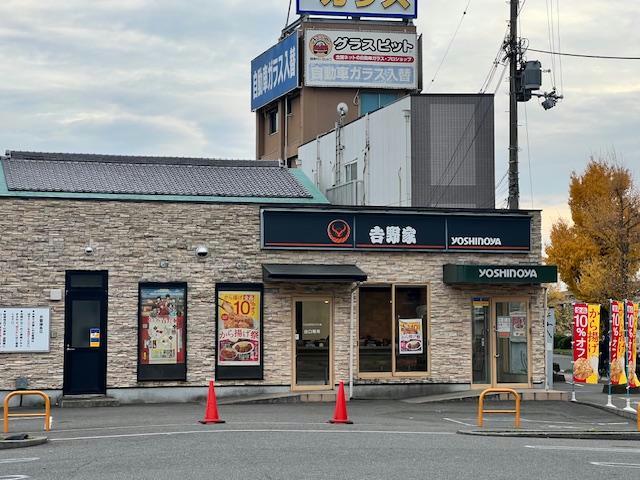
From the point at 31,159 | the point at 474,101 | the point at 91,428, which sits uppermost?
the point at 474,101

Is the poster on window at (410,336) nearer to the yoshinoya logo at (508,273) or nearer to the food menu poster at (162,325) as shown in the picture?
the yoshinoya logo at (508,273)

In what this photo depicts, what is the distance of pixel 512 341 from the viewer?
1053 inches

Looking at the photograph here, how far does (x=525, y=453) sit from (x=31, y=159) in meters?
17.1

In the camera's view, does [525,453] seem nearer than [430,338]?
Yes

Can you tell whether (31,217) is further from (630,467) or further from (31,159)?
(630,467)

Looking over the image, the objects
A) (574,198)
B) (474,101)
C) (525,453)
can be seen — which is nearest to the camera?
(525,453)

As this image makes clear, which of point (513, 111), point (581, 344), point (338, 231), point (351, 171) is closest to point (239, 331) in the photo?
point (338, 231)

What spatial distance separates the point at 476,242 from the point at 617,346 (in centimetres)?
438

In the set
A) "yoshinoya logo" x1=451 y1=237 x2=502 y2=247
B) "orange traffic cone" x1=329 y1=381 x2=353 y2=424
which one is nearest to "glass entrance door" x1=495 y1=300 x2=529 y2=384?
"yoshinoya logo" x1=451 y1=237 x2=502 y2=247

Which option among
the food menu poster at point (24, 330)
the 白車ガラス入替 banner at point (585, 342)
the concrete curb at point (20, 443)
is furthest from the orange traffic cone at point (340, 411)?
the 白車ガラス入替 banner at point (585, 342)

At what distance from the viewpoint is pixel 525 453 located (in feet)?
48.9

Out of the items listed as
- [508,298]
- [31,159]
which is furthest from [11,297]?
[508,298]

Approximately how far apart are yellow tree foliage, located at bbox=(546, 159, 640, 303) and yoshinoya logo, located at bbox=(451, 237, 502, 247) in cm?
2112

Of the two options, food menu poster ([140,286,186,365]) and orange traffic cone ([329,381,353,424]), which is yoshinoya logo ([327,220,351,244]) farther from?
orange traffic cone ([329,381,353,424])
